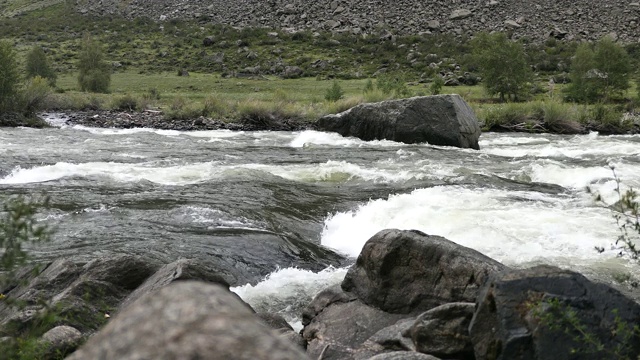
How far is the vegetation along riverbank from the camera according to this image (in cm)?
3167

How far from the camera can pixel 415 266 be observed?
7848 millimetres

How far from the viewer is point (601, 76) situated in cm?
3791

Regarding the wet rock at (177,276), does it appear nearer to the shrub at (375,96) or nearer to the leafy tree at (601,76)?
the shrub at (375,96)

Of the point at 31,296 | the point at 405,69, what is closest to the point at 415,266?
the point at 31,296

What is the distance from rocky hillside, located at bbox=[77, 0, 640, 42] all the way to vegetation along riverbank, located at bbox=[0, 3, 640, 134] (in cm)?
197

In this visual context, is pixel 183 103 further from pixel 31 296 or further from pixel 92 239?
pixel 31 296

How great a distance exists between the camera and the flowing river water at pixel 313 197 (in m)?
10.6

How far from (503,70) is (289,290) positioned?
3360 cm

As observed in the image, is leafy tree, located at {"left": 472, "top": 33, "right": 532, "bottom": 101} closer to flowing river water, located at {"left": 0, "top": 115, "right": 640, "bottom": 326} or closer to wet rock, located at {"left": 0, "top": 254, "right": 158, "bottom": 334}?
flowing river water, located at {"left": 0, "top": 115, "right": 640, "bottom": 326}

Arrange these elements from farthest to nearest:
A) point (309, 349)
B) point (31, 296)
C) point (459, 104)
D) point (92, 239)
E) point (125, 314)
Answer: point (459, 104), point (92, 239), point (31, 296), point (309, 349), point (125, 314)

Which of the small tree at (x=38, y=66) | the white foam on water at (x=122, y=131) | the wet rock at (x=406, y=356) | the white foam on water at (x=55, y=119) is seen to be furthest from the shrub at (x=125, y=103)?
the wet rock at (x=406, y=356)

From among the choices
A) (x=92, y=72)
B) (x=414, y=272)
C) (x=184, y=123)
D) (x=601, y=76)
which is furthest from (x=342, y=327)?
(x=92, y=72)

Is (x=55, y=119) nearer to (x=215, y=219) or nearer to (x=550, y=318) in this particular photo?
(x=215, y=219)

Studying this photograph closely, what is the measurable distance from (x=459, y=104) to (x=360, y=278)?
1760 cm
